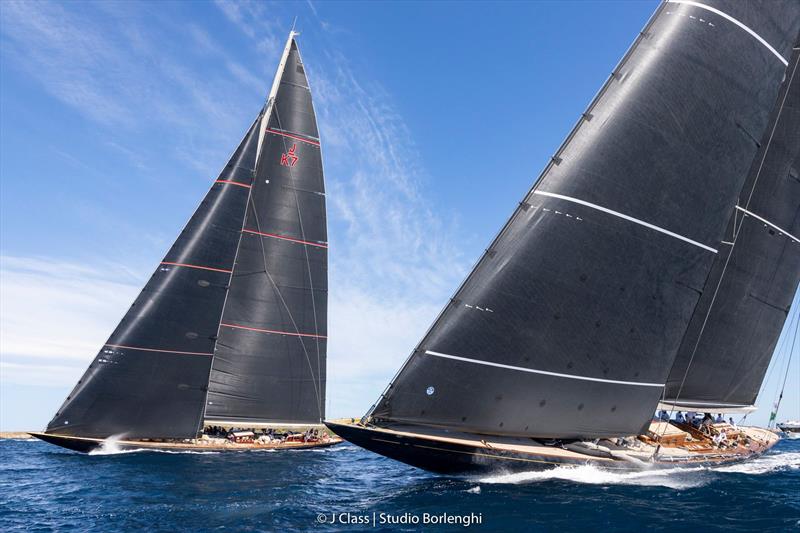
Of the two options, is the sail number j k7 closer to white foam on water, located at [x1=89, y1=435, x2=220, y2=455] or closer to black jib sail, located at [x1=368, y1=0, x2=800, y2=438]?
white foam on water, located at [x1=89, y1=435, x2=220, y2=455]

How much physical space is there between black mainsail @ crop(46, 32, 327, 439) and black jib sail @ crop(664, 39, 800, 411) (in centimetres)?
1766

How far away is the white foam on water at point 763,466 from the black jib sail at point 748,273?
2.39 meters

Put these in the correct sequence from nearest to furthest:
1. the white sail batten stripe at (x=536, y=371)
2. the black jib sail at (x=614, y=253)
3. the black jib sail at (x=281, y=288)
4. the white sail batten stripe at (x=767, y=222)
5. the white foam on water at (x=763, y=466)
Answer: the white sail batten stripe at (x=536, y=371) → the black jib sail at (x=614, y=253) → the white foam on water at (x=763, y=466) → the white sail batten stripe at (x=767, y=222) → the black jib sail at (x=281, y=288)

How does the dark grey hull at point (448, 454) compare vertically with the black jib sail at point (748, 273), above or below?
below

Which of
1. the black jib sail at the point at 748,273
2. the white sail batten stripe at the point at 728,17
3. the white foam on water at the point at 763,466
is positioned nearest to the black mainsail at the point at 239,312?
the black jib sail at the point at 748,273

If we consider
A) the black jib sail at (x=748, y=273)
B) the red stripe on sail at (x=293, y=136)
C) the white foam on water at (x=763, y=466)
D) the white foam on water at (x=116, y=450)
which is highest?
the red stripe on sail at (x=293, y=136)

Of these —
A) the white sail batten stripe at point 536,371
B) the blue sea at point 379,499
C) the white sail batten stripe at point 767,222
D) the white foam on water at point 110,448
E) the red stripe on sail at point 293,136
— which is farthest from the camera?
the red stripe on sail at point 293,136

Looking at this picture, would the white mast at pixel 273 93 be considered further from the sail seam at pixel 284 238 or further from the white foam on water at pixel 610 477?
the white foam on water at pixel 610 477

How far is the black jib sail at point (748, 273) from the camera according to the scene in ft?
73.2

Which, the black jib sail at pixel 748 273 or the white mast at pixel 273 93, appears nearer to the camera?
the black jib sail at pixel 748 273

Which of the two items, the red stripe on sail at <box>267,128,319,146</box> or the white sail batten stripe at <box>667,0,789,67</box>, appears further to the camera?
the red stripe on sail at <box>267,128,319,146</box>

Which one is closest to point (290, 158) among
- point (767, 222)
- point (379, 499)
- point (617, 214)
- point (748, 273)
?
point (617, 214)

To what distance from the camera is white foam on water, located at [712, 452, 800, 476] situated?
69.1ft

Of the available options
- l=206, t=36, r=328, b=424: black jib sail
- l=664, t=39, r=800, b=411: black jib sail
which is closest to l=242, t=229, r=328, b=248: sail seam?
l=206, t=36, r=328, b=424: black jib sail
